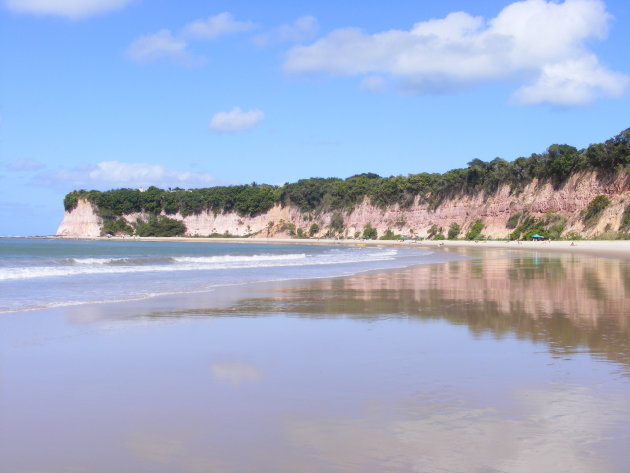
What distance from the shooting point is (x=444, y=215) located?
88.7 m

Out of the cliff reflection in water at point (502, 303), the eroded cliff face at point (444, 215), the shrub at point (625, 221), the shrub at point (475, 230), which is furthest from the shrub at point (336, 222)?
the cliff reflection in water at point (502, 303)

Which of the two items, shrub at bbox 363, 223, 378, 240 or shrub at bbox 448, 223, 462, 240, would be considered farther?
shrub at bbox 363, 223, 378, 240

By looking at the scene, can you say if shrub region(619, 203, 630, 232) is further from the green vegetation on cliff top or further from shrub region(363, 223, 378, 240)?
shrub region(363, 223, 378, 240)

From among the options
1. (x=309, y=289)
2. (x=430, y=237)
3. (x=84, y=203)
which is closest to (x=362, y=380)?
(x=309, y=289)

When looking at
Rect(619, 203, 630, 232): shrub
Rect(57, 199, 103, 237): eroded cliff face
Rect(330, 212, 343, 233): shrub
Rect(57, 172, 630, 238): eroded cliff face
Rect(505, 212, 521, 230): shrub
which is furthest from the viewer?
Rect(57, 199, 103, 237): eroded cliff face

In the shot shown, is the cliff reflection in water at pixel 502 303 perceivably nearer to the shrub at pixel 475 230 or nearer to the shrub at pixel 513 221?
the shrub at pixel 513 221

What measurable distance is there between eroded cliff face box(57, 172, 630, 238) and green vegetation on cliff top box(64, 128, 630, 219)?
1038 mm

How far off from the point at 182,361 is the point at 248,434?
2.87 m

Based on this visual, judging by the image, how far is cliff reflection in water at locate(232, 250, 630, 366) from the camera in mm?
9039

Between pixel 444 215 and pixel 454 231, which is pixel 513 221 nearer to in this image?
pixel 454 231

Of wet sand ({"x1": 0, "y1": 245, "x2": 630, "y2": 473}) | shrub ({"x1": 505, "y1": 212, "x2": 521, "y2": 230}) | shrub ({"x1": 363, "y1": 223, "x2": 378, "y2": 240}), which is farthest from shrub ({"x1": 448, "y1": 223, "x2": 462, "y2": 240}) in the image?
wet sand ({"x1": 0, "y1": 245, "x2": 630, "y2": 473})

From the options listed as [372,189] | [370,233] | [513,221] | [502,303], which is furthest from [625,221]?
[502,303]

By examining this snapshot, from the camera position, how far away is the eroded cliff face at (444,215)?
65875 millimetres

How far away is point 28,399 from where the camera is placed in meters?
5.77
